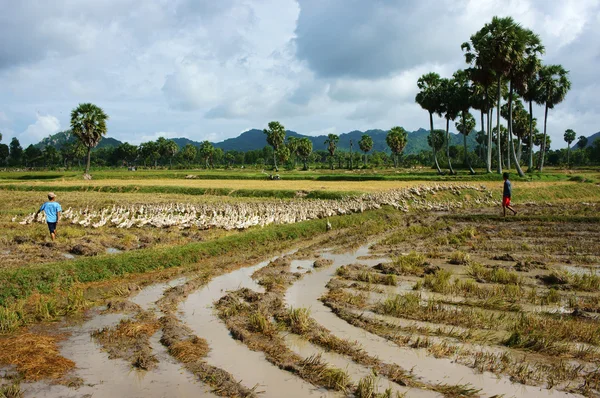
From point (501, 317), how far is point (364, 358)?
123 inches

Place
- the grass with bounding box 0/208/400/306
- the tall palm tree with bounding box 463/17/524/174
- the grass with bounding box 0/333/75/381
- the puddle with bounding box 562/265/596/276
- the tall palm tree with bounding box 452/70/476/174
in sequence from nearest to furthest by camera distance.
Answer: the grass with bounding box 0/333/75/381, the grass with bounding box 0/208/400/306, the puddle with bounding box 562/265/596/276, the tall palm tree with bounding box 463/17/524/174, the tall palm tree with bounding box 452/70/476/174

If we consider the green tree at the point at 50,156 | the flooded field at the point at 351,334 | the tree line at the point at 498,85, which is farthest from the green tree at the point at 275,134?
the flooded field at the point at 351,334

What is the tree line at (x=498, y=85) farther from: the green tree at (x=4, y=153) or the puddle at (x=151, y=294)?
the green tree at (x=4, y=153)

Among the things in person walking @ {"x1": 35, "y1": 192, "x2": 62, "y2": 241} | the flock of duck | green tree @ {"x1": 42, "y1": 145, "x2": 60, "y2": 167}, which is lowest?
the flock of duck

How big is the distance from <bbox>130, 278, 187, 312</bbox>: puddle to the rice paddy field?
7cm

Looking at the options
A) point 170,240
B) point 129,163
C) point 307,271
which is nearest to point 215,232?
point 170,240

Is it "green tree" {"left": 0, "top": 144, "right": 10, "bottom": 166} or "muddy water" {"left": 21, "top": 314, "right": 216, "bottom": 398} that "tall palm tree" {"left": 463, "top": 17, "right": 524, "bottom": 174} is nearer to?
"muddy water" {"left": 21, "top": 314, "right": 216, "bottom": 398}

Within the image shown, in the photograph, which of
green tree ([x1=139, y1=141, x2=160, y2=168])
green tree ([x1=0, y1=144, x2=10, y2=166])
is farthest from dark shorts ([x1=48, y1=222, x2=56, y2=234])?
green tree ([x1=0, y1=144, x2=10, y2=166])

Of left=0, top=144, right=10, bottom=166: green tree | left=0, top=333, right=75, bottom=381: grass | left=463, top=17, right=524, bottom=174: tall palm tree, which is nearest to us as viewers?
left=0, top=333, right=75, bottom=381: grass

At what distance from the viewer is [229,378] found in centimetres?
601

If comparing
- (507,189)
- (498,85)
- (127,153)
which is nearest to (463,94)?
(498,85)

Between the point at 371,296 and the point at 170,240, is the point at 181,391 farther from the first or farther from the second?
the point at 170,240

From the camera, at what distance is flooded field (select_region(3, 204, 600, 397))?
5.85 meters

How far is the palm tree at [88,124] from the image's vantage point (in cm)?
6210
